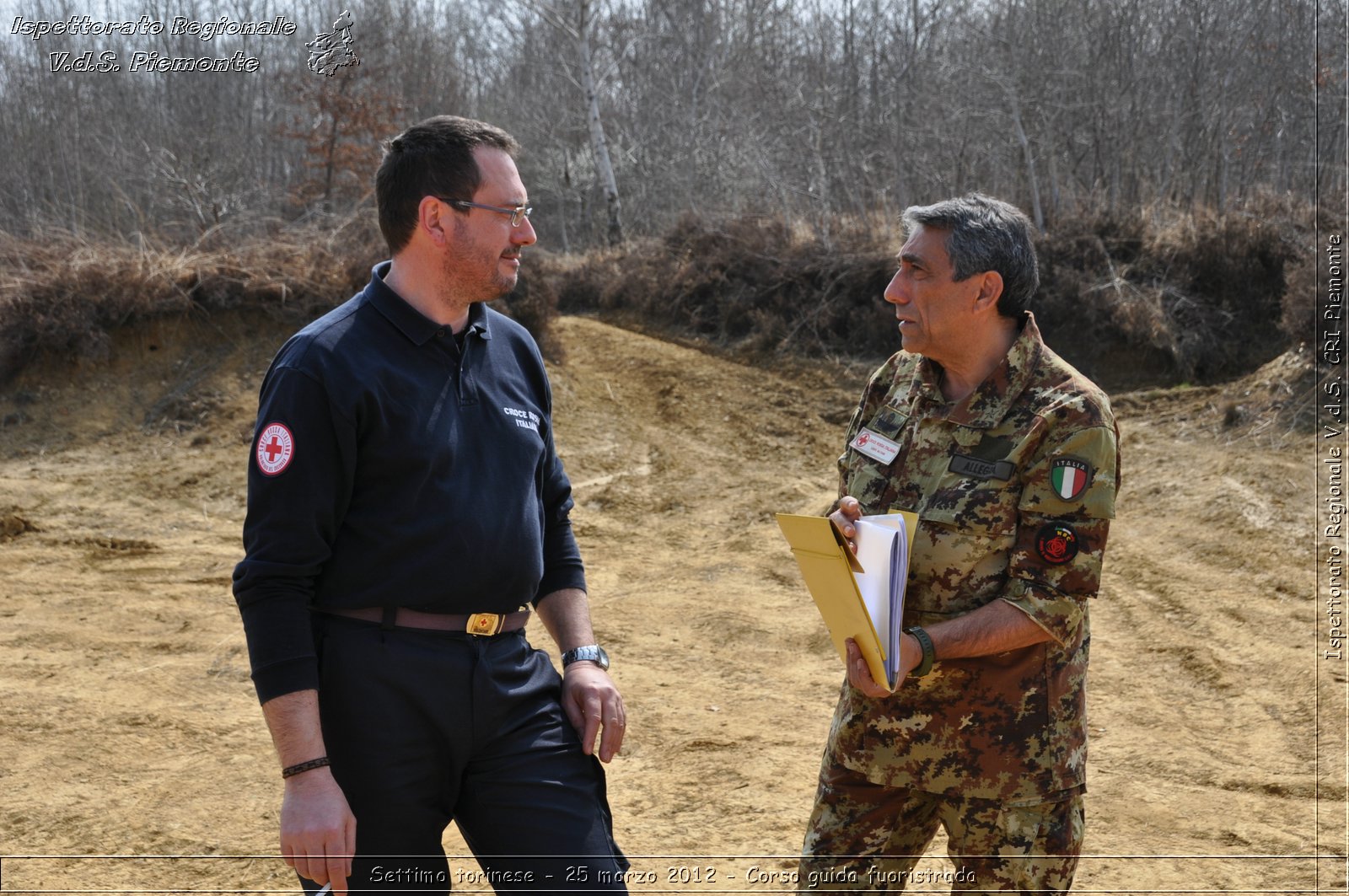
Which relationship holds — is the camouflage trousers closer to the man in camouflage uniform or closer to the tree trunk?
the man in camouflage uniform

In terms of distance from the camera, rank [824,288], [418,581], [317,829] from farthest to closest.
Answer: [824,288], [418,581], [317,829]

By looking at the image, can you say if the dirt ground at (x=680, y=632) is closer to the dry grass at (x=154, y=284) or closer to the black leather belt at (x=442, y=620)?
the dry grass at (x=154, y=284)

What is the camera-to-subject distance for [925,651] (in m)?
2.52

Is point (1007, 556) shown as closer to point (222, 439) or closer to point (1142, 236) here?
point (222, 439)

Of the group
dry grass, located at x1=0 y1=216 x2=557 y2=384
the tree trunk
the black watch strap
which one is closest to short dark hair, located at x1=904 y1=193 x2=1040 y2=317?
the black watch strap

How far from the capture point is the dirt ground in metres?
4.50

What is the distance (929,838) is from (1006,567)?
0.81m

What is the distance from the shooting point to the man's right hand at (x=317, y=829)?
2.16 m

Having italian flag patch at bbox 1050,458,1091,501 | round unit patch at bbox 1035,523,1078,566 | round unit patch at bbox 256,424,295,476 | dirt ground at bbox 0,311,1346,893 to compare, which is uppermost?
round unit patch at bbox 256,424,295,476

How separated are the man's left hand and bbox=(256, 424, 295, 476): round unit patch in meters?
0.87

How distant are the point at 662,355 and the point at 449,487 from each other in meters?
11.4

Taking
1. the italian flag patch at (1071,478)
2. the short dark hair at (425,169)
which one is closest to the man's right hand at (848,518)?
the italian flag patch at (1071,478)

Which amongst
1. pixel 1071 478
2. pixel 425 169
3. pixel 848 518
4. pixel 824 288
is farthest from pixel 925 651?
pixel 824 288

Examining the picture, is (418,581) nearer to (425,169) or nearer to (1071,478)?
(425,169)
